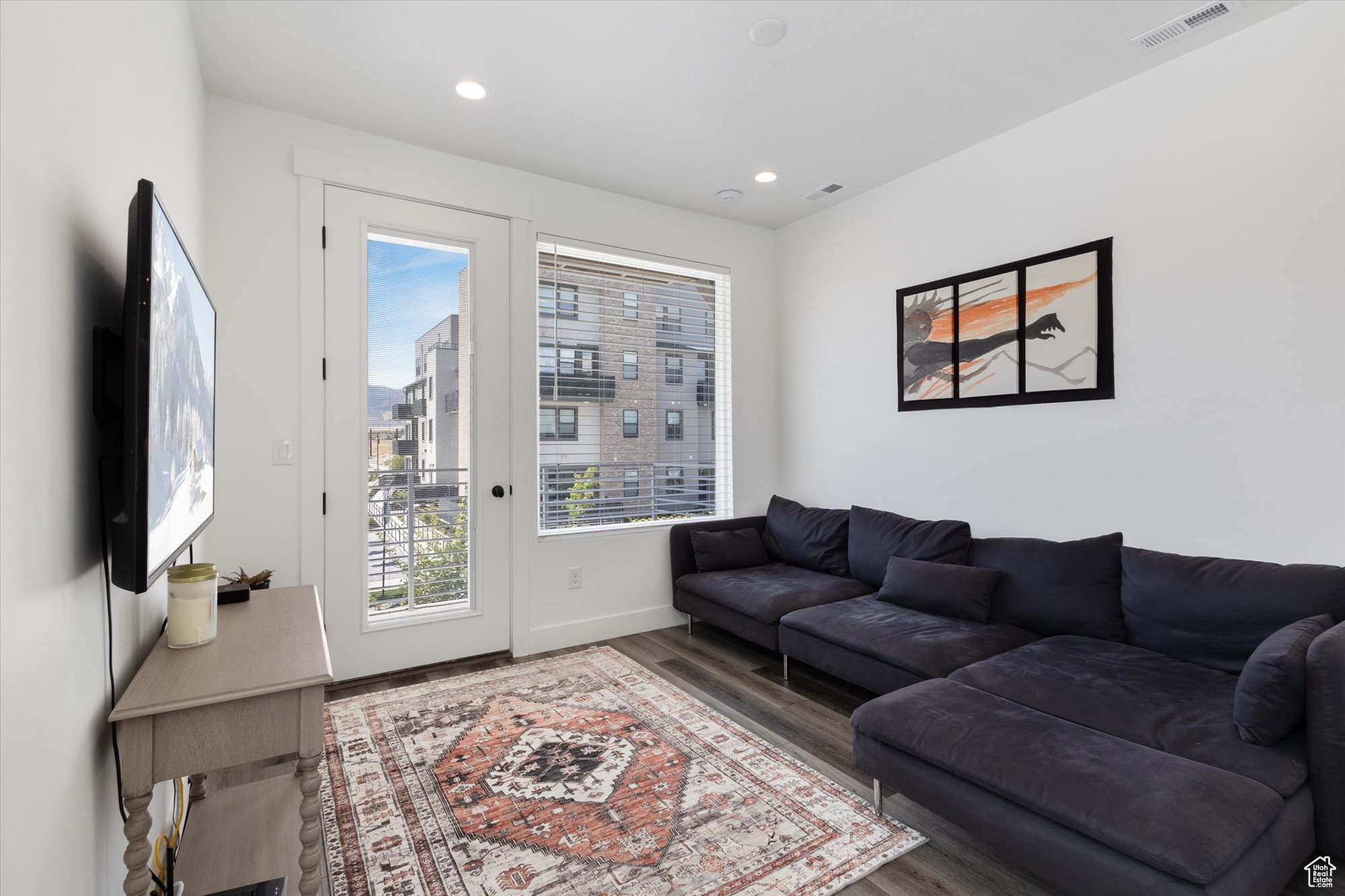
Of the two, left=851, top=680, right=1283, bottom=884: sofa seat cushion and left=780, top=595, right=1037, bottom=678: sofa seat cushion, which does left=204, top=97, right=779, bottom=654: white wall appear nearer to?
left=780, top=595, right=1037, bottom=678: sofa seat cushion

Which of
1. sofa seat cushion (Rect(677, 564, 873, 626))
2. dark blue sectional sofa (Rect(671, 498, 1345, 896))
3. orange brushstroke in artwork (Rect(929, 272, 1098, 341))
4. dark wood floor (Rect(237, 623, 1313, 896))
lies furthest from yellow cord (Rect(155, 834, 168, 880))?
orange brushstroke in artwork (Rect(929, 272, 1098, 341))

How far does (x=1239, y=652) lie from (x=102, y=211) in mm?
3383

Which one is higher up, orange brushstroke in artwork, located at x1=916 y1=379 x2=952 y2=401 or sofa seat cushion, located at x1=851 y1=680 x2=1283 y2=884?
orange brushstroke in artwork, located at x1=916 y1=379 x2=952 y2=401

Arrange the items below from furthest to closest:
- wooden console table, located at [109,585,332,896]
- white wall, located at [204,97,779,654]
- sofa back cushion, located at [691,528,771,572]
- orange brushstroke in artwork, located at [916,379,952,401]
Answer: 1. sofa back cushion, located at [691,528,771,572]
2. orange brushstroke in artwork, located at [916,379,952,401]
3. white wall, located at [204,97,779,654]
4. wooden console table, located at [109,585,332,896]

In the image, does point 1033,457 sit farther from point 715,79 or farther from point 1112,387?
point 715,79

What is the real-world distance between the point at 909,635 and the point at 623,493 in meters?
2.00

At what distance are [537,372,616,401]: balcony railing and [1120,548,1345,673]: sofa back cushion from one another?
2.79 metres

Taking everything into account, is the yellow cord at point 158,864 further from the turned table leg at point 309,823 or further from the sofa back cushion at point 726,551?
the sofa back cushion at point 726,551

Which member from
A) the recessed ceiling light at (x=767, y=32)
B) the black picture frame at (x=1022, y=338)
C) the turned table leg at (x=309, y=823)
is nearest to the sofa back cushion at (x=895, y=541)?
the black picture frame at (x=1022, y=338)

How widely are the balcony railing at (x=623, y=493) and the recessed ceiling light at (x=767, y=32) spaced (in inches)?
94.7

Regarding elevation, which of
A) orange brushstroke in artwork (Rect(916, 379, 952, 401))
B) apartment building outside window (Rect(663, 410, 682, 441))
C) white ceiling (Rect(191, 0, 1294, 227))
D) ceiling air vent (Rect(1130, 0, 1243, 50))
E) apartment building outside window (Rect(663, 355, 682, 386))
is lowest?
apartment building outside window (Rect(663, 410, 682, 441))

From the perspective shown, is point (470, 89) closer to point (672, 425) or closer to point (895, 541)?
point (672, 425)

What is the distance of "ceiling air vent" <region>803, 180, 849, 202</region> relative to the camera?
3.87 meters

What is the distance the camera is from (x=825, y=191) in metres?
3.96
